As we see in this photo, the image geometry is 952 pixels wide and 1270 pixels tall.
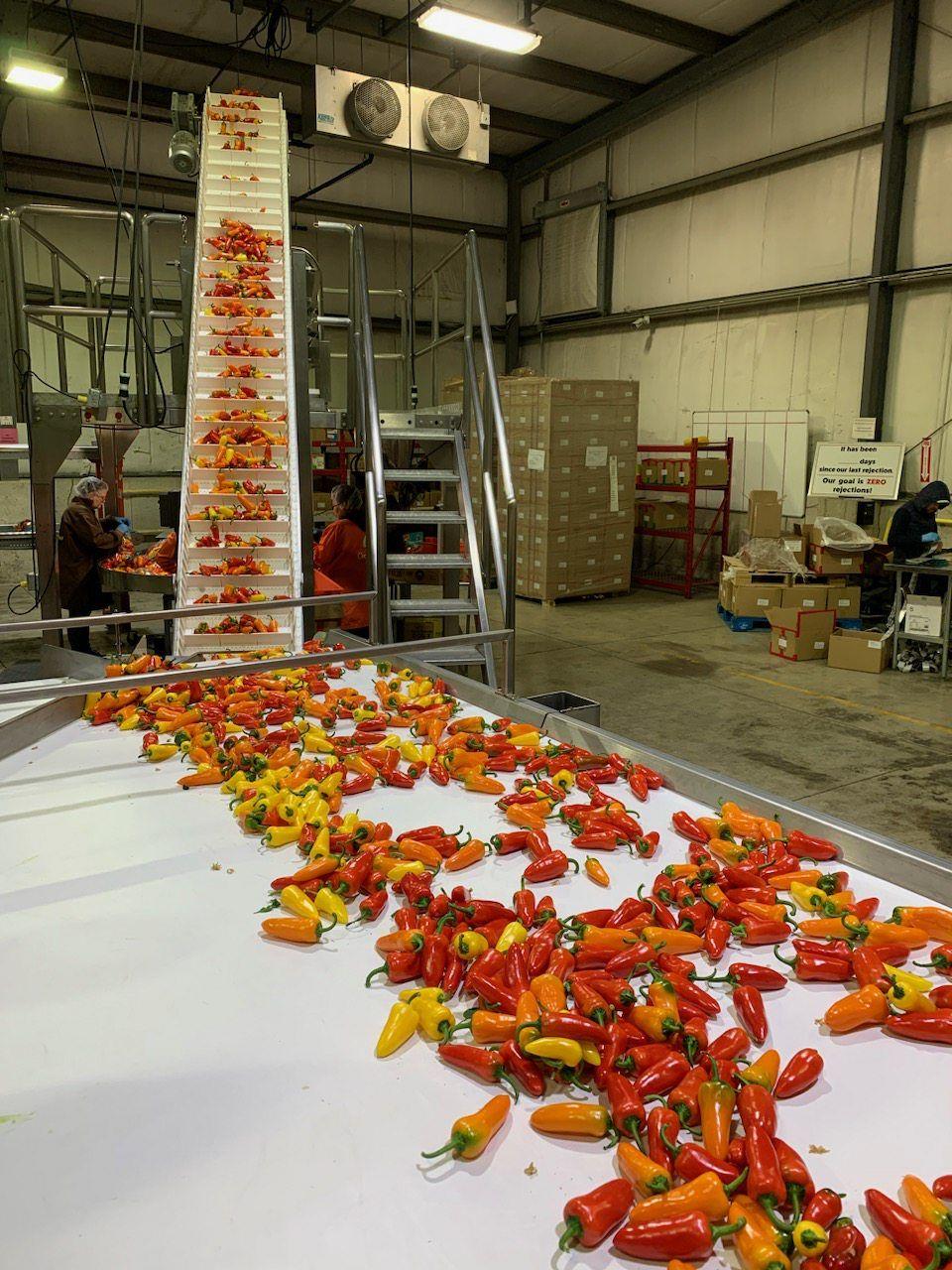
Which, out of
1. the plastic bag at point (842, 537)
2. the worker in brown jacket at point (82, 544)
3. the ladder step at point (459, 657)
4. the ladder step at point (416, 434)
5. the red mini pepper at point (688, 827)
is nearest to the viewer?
the red mini pepper at point (688, 827)

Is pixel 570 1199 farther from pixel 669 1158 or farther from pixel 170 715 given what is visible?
pixel 170 715

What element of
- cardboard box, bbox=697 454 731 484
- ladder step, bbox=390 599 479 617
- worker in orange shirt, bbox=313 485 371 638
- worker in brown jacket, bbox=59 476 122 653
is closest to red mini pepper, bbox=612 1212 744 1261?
ladder step, bbox=390 599 479 617

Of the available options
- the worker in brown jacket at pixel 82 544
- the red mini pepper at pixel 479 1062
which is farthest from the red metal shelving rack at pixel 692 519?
the red mini pepper at pixel 479 1062

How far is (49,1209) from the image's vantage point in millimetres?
1253

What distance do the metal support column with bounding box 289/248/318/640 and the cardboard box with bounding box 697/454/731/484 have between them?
6825mm

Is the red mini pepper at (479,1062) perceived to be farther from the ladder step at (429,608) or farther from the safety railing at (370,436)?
the ladder step at (429,608)

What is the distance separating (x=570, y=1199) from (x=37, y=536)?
5.80 meters

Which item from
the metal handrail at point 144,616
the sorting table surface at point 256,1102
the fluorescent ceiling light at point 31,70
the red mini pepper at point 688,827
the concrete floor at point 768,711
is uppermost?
the fluorescent ceiling light at point 31,70

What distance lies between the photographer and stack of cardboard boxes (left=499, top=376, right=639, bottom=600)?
1035 cm

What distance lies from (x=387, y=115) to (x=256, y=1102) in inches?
368

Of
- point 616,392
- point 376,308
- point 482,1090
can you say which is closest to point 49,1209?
point 482,1090

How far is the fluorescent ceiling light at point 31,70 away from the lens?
8352 millimetres

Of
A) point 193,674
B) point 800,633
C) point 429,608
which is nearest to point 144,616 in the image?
point 193,674

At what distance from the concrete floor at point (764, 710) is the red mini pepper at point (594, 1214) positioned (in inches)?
122
